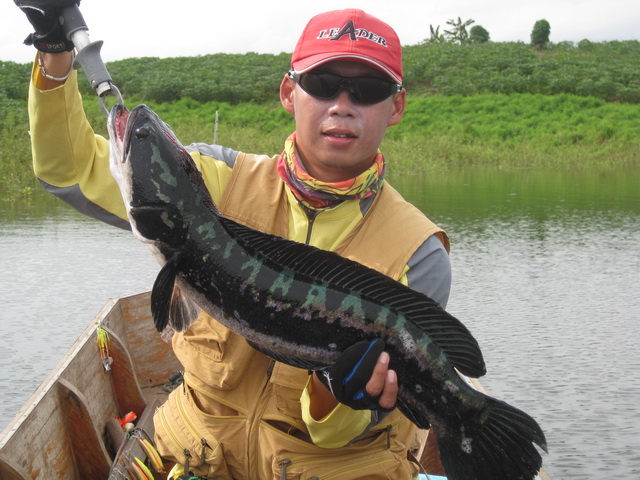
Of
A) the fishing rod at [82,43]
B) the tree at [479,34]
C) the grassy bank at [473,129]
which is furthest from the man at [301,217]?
the tree at [479,34]

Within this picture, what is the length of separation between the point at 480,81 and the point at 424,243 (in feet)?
143

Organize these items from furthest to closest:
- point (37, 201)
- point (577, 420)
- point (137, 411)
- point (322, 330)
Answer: point (37, 201) < point (577, 420) < point (137, 411) < point (322, 330)

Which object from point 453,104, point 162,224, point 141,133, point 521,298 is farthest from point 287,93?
point 453,104

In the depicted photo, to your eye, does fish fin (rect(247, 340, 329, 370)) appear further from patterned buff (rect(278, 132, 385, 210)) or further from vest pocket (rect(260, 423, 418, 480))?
patterned buff (rect(278, 132, 385, 210))

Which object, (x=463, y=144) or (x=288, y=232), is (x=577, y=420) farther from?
(x=463, y=144)

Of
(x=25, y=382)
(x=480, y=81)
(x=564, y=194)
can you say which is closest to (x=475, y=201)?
(x=564, y=194)

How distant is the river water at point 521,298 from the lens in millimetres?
7164

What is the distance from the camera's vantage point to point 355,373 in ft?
8.38

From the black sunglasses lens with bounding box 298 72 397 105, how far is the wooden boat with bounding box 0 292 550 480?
207 cm

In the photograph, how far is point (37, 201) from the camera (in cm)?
1767

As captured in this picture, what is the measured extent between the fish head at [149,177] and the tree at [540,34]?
6020 centimetres

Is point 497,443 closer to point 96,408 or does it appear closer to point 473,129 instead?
point 96,408

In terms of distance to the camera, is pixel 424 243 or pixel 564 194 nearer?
pixel 424 243

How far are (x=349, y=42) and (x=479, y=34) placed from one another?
67.3 metres
